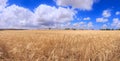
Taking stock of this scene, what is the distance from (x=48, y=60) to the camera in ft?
12.4

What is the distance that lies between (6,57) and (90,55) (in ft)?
6.93

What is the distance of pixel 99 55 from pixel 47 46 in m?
1.52

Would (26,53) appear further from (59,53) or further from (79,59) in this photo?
(79,59)

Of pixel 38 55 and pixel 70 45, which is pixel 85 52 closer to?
pixel 70 45

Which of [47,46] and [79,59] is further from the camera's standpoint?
[47,46]

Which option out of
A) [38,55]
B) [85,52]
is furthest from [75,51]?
[38,55]

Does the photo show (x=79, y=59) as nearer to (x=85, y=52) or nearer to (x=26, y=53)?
(x=85, y=52)

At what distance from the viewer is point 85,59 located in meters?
4.03

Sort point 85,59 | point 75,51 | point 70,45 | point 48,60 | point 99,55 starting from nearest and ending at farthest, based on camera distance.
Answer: point 48,60 < point 85,59 < point 99,55 < point 75,51 < point 70,45

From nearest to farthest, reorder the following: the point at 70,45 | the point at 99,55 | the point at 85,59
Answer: the point at 85,59 < the point at 99,55 < the point at 70,45

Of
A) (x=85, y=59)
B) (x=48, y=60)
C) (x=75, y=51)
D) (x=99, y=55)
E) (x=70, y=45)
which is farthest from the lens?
(x=70, y=45)

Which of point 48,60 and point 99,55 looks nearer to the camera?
point 48,60

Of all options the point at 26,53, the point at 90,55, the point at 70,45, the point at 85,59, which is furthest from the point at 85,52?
the point at 26,53

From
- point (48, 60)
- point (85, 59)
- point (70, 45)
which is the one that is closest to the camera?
point (48, 60)
